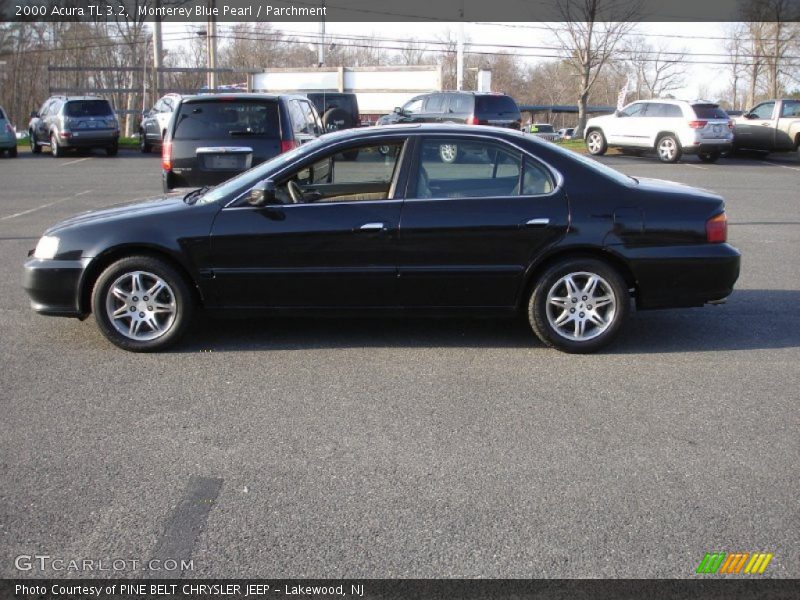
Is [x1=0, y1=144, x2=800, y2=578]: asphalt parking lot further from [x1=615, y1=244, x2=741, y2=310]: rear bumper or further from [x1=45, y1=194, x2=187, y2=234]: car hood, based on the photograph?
[x1=45, y1=194, x2=187, y2=234]: car hood

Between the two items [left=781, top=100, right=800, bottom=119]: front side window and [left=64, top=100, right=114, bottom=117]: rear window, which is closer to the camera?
[left=781, top=100, right=800, bottom=119]: front side window

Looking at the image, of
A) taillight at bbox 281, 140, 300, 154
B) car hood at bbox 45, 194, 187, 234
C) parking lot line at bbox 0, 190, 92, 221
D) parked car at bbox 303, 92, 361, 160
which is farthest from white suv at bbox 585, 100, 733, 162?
car hood at bbox 45, 194, 187, 234

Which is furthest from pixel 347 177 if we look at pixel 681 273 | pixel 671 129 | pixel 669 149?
pixel 669 149

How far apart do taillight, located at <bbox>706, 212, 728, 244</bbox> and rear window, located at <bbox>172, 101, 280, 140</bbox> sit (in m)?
5.92

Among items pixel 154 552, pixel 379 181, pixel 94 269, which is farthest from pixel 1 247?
pixel 154 552

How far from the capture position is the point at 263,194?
6.06m

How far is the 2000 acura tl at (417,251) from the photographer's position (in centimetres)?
612

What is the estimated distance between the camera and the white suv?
23828 millimetres

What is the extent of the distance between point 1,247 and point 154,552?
8.07m

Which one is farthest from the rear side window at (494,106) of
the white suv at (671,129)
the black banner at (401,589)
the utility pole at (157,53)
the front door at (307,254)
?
the black banner at (401,589)

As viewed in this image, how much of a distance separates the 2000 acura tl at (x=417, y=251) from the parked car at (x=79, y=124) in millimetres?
21304

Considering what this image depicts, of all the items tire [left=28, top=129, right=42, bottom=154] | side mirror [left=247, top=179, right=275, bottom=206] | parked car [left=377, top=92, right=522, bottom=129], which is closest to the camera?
side mirror [left=247, top=179, right=275, bottom=206]

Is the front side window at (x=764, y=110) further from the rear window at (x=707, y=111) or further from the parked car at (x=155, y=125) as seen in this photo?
the parked car at (x=155, y=125)

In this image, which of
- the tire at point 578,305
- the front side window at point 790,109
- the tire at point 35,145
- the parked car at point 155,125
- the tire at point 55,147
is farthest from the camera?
the tire at point 35,145
